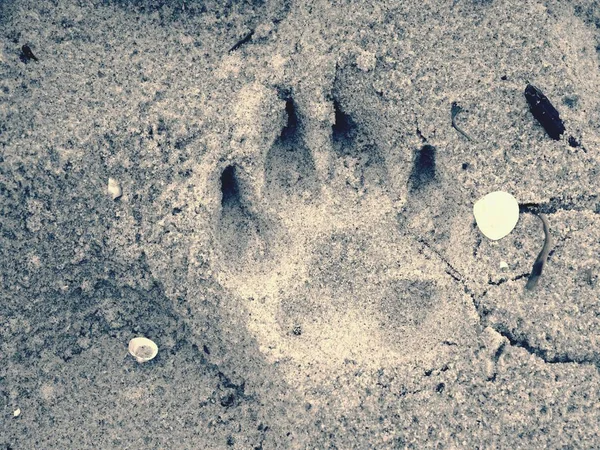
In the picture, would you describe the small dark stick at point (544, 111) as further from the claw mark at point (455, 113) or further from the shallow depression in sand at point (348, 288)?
the shallow depression in sand at point (348, 288)

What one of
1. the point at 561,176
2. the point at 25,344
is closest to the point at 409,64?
the point at 561,176

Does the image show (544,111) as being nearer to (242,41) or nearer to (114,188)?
(242,41)

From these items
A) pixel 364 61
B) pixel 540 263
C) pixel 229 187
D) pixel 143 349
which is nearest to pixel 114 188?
pixel 229 187

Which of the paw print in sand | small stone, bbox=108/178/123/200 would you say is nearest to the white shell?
the paw print in sand

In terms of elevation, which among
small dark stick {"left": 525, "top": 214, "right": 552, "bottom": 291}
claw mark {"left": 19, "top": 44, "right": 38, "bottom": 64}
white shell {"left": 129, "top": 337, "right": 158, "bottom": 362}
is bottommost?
white shell {"left": 129, "top": 337, "right": 158, "bottom": 362}

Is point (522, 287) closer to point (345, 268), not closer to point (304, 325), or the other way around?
point (345, 268)

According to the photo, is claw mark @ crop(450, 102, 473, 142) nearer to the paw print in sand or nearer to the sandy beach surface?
the sandy beach surface

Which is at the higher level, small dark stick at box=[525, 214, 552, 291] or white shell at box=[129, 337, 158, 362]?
small dark stick at box=[525, 214, 552, 291]
